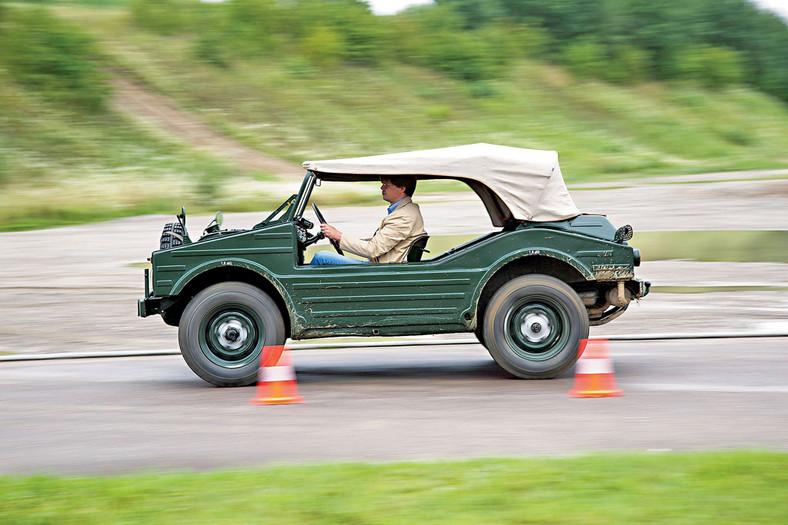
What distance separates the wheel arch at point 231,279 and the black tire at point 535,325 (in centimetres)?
164

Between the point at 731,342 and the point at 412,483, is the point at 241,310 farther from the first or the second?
the point at 731,342

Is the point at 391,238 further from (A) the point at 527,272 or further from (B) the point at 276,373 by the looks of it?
(B) the point at 276,373

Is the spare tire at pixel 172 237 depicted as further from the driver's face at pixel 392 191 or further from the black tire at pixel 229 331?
the driver's face at pixel 392 191

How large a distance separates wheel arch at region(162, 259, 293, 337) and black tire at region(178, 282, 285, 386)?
0.13 m

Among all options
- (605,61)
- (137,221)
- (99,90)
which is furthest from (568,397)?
(605,61)

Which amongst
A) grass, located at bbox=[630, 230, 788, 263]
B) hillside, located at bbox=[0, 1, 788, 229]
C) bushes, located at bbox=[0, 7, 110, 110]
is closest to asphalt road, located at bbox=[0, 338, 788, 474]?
grass, located at bbox=[630, 230, 788, 263]

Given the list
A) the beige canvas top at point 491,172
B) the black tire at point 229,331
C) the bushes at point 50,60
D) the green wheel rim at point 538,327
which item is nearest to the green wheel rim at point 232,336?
the black tire at point 229,331

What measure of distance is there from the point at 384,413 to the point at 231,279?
2.09m

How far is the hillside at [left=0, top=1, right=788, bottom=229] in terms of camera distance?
31344mm

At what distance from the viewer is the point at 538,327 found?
7965mm

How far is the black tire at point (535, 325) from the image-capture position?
789cm

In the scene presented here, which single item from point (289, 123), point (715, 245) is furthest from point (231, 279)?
point (289, 123)

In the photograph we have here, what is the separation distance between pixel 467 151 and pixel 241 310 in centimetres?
224

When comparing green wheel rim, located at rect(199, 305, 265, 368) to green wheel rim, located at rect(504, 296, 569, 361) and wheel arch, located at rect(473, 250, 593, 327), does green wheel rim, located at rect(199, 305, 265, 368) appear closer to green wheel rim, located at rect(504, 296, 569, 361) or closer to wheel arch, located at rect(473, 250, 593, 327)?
wheel arch, located at rect(473, 250, 593, 327)
